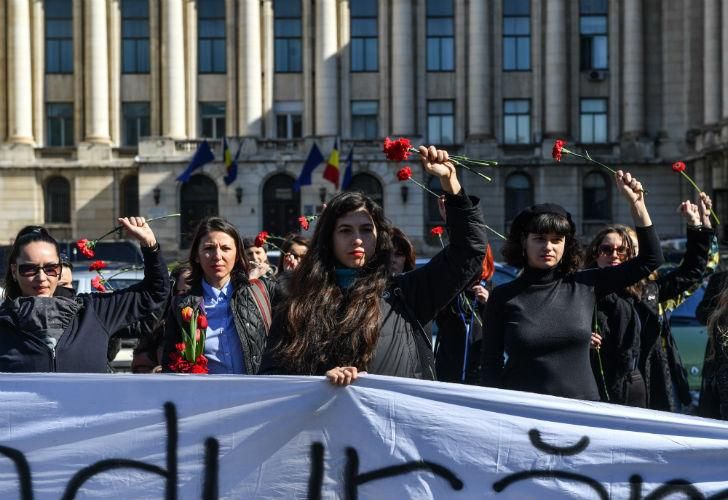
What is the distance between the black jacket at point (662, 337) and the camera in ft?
22.2

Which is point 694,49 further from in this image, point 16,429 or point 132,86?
point 16,429

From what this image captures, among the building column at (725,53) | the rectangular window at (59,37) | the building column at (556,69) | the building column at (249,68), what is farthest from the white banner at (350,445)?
the rectangular window at (59,37)

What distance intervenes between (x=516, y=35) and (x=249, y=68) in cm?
1129

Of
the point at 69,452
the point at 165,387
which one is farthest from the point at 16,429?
the point at 165,387

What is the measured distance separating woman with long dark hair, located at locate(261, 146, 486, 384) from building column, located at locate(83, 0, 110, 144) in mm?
43245

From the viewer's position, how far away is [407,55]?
4634cm

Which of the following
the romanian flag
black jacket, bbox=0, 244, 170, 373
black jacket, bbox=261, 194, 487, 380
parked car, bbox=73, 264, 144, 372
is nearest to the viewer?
black jacket, bbox=261, 194, 487, 380

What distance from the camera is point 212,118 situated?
4703 centimetres

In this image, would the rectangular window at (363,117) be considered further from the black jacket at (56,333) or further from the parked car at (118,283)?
the black jacket at (56,333)

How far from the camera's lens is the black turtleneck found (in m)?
5.52

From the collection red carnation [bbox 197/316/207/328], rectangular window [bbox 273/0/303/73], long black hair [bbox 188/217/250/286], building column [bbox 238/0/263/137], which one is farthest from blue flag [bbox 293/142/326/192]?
red carnation [bbox 197/316/207/328]

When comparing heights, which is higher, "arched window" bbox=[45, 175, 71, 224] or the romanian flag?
the romanian flag

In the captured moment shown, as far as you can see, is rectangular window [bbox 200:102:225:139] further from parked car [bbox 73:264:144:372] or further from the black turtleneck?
the black turtleneck

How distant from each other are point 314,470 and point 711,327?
2314mm
